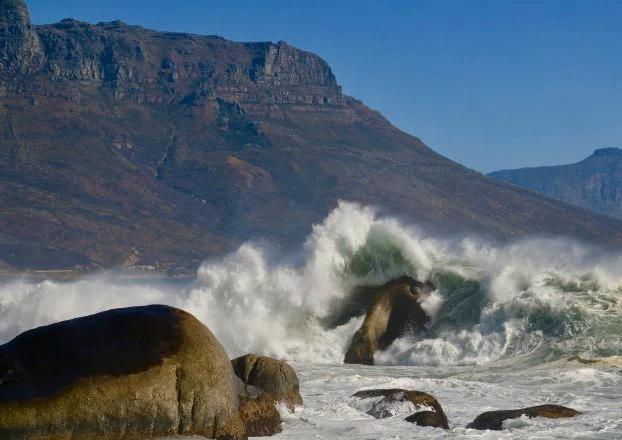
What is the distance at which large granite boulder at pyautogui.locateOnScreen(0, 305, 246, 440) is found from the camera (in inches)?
568

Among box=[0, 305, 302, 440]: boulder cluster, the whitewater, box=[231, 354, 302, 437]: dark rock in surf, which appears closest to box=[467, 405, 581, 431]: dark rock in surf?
the whitewater

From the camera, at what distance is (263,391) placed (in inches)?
704

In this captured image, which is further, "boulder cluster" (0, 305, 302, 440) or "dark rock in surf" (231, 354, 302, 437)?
"dark rock in surf" (231, 354, 302, 437)

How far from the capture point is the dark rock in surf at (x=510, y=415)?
1731 centimetres

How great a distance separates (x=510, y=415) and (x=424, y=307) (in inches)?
668

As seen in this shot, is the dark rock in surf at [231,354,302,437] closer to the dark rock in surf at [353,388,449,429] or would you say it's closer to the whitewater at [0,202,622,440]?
the whitewater at [0,202,622,440]

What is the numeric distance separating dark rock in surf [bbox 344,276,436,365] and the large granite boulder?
653 inches

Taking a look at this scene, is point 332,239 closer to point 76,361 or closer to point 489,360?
point 489,360

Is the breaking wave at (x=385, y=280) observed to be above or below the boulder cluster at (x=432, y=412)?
above

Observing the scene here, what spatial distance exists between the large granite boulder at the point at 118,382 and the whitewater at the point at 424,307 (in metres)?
2.78

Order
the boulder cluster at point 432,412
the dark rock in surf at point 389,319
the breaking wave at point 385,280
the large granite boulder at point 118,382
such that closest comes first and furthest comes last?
the large granite boulder at point 118,382
the boulder cluster at point 432,412
the breaking wave at point 385,280
the dark rock in surf at point 389,319

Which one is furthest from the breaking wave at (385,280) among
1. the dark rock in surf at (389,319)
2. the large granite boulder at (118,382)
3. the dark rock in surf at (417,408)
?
the large granite boulder at (118,382)

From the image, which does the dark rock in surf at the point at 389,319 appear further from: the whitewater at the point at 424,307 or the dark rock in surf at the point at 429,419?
the dark rock in surf at the point at 429,419

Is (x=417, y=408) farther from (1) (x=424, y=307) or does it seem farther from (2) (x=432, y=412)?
(1) (x=424, y=307)
